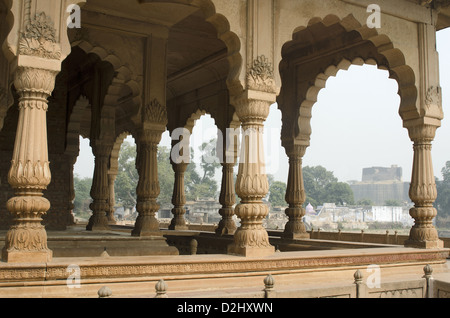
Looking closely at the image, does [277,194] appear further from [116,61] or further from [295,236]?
[116,61]

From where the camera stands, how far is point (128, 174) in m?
57.7

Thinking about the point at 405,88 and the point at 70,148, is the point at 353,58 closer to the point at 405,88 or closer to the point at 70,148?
the point at 405,88

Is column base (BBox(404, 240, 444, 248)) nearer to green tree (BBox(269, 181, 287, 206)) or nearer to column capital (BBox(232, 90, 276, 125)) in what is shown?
column capital (BBox(232, 90, 276, 125))

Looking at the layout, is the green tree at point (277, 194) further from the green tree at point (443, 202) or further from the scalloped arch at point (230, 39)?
the scalloped arch at point (230, 39)

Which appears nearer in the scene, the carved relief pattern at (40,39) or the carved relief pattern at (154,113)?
the carved relief pattern at (40,39)

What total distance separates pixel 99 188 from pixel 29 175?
21.1 feet

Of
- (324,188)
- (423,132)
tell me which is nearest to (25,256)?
(423,132)

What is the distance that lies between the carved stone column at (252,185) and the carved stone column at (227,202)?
17.6 ft

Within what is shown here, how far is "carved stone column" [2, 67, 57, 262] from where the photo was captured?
5074 millimetres

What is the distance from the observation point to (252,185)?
6379 millimetres

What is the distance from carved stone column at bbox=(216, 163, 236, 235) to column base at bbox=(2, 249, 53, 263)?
6988mm

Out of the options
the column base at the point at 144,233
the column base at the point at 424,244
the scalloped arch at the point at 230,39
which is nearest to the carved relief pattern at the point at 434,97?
the column base at the point at 424,244

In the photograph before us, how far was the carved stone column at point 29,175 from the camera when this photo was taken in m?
5.07
